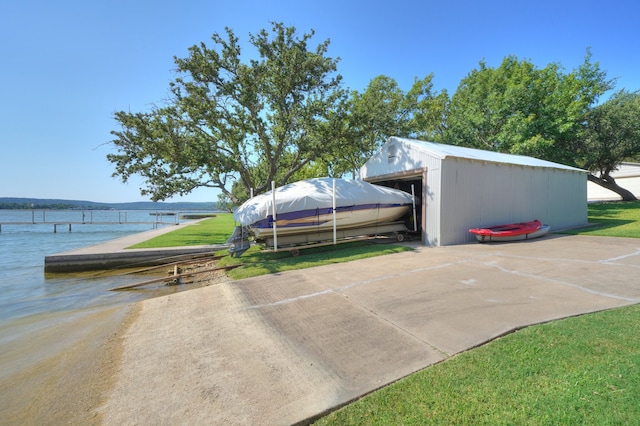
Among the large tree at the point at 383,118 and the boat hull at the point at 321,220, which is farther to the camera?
the large tree at the point at 383,118

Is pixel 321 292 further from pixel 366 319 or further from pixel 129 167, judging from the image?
pixel 129 167

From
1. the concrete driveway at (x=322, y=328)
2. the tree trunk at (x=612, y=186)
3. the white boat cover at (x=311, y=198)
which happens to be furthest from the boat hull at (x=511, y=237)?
the tree trunk at (x=612, y=186)

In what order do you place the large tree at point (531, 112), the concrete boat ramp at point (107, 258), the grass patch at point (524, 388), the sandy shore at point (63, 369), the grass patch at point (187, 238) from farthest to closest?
the large tree at point (531, 112)
the grass patch at point (187, 238)
the concrete boat ramp at point (107, 258)
the sandy shore at point (63, 369)
the grass patch at point (524, 388)

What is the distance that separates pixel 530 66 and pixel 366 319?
92.1 ft

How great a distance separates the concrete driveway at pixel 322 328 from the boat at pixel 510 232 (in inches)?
112

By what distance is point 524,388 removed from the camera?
2512 millimetres

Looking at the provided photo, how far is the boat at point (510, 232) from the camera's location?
34.3 ft

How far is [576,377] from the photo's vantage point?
261 centimetres

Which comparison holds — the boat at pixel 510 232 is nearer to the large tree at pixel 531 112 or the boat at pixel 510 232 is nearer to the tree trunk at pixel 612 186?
the large tree at pixel 531 112

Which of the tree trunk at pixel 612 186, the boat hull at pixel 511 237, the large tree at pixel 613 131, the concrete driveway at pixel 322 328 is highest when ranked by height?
the large tree at pixel 613 131

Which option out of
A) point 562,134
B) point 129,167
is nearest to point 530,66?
point 562,134

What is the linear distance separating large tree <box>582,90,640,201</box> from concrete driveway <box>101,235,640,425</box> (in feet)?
64.6

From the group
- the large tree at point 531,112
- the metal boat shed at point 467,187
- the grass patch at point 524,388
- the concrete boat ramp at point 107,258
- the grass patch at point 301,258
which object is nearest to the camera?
the grass patch at point 524,388

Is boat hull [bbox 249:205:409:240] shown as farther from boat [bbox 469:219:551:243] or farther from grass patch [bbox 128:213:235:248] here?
grass patch [bbox 128:213:235:248]
